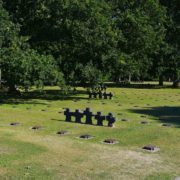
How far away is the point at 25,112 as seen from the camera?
1952 cm

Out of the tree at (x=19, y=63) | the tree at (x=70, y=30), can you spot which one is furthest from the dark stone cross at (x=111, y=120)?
the tree at (x=70, y=30)

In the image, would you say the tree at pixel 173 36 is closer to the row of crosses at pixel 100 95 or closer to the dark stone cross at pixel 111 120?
the row of crosses at pixel 100 95

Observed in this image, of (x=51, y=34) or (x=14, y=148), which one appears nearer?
(x=14, y=148)

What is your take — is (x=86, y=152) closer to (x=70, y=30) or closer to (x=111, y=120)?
(x=111, y=120)

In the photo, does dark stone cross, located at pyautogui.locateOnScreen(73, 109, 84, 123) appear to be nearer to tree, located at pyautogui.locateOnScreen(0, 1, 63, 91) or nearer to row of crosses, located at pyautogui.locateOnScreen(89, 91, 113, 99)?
tree, located at pyautogui.locateOnScreen(0, 1, 63, 91)

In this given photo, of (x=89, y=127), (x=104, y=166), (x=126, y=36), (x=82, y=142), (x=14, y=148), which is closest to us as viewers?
(x=104, y=166)

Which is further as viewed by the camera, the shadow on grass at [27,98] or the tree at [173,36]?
the tree at [173,36]

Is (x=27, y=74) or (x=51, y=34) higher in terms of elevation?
(x=51, y=34)

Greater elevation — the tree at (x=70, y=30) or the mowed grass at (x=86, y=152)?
the tree at (x=70, y=30)

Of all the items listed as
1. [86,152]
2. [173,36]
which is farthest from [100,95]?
[173,36]

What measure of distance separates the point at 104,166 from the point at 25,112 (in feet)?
35.6

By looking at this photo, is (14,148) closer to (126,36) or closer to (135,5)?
(126,36)

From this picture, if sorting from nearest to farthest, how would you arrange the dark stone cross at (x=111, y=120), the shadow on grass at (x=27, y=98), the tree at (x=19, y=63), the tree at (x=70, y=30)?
the dark stone cross at (x=111, y=120), the tree at (x=19, y=63), the shadow on grass at (x=27, y=98), the tree at (x=70, y=30)

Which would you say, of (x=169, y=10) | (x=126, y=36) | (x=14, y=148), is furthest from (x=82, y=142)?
(x=169, y=10)
